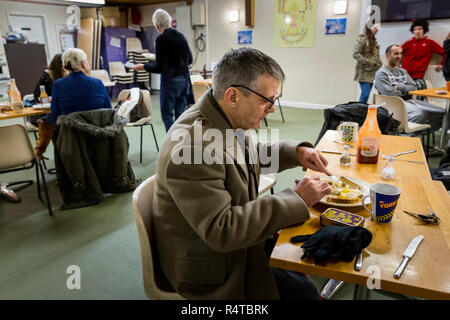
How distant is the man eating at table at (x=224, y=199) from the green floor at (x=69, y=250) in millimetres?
913

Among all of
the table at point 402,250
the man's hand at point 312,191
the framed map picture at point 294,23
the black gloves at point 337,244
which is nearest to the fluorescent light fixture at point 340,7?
the framed map picture at point 294,23

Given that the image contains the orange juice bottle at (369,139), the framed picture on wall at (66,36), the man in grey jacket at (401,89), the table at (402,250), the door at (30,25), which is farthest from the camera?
the framed picture on wall at (66,36)

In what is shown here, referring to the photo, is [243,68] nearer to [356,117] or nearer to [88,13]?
[356,117]

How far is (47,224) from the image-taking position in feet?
8.21

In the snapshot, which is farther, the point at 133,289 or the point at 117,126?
the point at 117,126

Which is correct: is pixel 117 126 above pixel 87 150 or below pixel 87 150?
above

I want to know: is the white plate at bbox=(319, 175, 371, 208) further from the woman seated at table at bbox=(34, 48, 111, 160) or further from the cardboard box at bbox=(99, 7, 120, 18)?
the cardboard box at bbox=(99, 7, 120, 18)

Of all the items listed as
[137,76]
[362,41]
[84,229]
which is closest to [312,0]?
[362,41]

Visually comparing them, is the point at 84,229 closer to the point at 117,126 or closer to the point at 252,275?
the point at 117,126

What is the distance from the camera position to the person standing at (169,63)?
379 centimetres

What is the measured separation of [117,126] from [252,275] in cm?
206

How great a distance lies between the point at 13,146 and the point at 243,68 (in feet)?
7.66

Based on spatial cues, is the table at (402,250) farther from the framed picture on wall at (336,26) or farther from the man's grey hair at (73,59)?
the framed picture on wall at (336,26)
